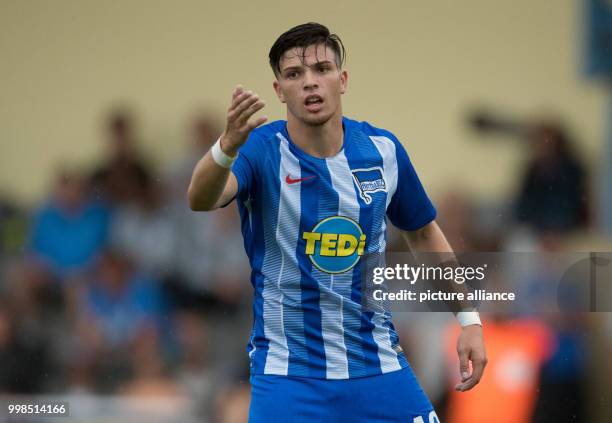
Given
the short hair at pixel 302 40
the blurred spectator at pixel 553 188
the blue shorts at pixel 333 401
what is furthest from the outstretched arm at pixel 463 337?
the blurred spectator at pixel 553 188

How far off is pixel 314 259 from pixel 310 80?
652mm

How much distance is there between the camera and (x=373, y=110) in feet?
25.0

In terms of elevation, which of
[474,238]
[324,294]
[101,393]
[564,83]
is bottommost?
[101,393]

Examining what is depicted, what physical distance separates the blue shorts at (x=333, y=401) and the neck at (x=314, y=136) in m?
0.85

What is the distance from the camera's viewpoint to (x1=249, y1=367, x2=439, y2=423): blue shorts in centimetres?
372

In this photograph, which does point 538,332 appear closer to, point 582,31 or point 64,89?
point 582,31

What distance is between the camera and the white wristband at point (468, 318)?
4.19 m

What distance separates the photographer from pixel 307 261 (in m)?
3.85

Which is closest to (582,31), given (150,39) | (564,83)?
(564,83)

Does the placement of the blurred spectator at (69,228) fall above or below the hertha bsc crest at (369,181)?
above

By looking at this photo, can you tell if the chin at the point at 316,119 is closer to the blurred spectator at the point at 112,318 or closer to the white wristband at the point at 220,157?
the white wristband at the point at 220,157

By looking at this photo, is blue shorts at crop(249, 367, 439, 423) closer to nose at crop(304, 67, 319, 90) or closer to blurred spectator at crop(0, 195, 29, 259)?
nose at crop(304, 67, 319, 90)

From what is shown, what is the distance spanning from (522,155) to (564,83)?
71 centimetres

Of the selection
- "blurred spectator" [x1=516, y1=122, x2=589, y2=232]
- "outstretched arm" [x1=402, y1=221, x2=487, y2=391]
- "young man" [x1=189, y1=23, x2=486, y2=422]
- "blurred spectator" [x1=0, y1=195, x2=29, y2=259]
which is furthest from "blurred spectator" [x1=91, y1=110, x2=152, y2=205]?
"young man" [x1=189, y1=23, x2=486, y2=422]
